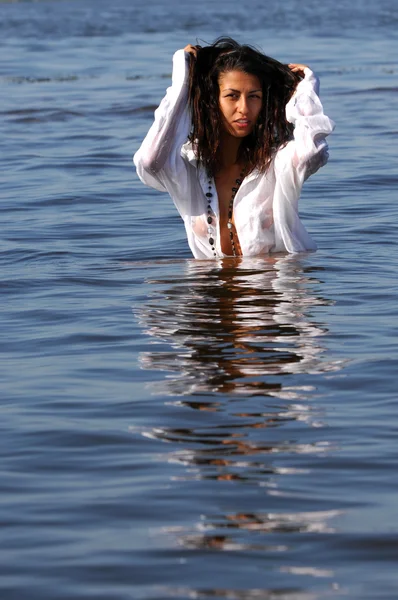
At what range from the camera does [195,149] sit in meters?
7.33

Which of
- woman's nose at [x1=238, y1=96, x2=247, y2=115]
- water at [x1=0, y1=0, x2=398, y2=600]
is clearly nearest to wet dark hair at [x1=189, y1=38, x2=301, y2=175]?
woman's nose at [x1=238, y1=96, x2=247, y2=115]

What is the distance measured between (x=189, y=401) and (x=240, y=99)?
2.31m

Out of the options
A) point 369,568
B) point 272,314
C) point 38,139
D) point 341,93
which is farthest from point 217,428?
point 341,93

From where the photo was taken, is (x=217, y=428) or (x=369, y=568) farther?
(x=217, y=428)

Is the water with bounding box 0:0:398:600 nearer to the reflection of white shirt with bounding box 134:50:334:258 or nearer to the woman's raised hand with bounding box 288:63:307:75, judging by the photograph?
the reflection of white shirt with bounding box 134:50:334:258

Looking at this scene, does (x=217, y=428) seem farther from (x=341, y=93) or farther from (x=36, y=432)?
(x=341, y=93)

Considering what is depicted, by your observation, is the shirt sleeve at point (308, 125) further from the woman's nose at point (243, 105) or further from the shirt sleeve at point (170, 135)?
the shirt sleeve at point (170, 135)

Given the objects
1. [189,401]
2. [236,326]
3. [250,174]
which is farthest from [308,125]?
[189,401]

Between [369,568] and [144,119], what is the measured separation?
12877mm

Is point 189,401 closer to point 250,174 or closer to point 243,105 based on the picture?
point 243,105

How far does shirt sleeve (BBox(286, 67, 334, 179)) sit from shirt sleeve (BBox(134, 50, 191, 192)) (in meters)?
0.58

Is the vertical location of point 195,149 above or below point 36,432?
above

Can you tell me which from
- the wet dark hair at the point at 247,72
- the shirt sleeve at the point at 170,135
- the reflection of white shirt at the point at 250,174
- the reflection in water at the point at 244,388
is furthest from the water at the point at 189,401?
the wet dark hair at the point at 247,72

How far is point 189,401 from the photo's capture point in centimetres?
527
